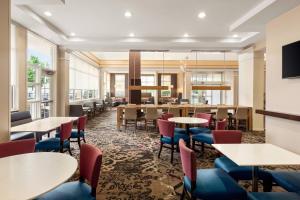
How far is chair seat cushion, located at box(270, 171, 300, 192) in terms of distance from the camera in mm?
2231

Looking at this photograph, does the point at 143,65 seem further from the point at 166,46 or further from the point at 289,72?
the point at 289,72

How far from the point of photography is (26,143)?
253cm

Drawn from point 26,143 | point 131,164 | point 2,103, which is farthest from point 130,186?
point 2,103

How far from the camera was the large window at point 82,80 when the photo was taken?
10.4 meters

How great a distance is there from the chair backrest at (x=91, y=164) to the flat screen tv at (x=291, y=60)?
330 centimetres

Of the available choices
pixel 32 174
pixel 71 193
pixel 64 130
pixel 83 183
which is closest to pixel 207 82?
pixel 64 130

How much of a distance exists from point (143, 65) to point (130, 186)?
1218 cm

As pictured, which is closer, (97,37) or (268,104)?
(268,104)

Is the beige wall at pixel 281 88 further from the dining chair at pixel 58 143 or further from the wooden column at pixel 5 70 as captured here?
the wooden column at pixel 5 70

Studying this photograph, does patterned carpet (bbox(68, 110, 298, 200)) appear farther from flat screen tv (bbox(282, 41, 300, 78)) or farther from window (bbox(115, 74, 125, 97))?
window (bbox(115, 74, 125, 97))

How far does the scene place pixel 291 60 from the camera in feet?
11.8

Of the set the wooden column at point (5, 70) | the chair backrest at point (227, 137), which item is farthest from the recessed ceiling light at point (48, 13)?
the chair backrest at point (227, 137)

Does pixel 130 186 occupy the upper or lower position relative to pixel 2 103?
lower

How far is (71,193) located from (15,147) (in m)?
0.96
